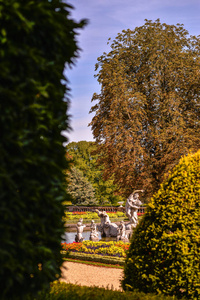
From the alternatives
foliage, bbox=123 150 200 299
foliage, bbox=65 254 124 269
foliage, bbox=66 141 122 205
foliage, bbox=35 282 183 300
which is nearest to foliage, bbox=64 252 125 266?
foliage, bbox=65 254 124 269

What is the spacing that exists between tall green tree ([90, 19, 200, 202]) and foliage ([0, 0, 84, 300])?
57.1 feet

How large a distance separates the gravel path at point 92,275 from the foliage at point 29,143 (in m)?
7.11

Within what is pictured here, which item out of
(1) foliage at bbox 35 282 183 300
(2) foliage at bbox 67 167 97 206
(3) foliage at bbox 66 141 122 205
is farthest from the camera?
(3) foliage at bbox 66 141 122 205

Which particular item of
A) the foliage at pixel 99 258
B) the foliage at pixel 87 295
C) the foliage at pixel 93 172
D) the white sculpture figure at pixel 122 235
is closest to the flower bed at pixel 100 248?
the foliage at pixel 99 258

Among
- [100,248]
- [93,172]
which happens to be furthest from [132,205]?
[93,172]

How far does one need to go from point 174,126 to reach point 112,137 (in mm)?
4047

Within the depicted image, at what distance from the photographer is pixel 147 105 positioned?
22734 millimetres

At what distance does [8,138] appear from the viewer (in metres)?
2.79

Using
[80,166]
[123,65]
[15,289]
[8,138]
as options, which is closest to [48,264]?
[15,289]

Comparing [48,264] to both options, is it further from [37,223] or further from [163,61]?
[163,61]

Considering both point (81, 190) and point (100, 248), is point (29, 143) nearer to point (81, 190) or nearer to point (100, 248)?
point (100, 248)

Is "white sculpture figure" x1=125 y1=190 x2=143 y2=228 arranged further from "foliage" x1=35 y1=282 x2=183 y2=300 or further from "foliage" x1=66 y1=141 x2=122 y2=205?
"foliage" x1=66 y1=141 x2=122 y2=205

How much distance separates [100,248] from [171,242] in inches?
388

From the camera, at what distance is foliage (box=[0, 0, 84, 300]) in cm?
279
